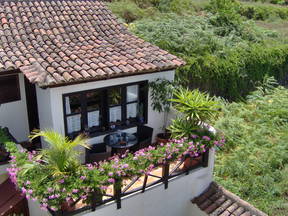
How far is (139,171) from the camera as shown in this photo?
7609 mm

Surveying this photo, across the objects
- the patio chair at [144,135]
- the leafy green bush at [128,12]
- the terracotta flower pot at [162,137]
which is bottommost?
the terracotta flower pot at [162,137]

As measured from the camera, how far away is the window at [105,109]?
964cm

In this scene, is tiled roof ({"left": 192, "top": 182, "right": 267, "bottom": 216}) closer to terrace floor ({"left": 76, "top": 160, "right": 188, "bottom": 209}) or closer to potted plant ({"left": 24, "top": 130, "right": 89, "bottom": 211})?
terrace floor ({"left": 76, "top": 160, "right": 188, "bottom": 209})

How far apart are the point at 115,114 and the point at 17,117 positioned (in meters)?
3.04

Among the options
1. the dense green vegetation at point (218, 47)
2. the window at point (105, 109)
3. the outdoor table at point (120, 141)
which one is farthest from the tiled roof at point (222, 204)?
the dense green vegetation at point (218, 47)

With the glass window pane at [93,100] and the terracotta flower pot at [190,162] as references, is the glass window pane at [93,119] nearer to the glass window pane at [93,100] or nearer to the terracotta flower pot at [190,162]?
the glass window pane at [93,100]

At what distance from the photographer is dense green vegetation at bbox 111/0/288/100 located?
1703cm

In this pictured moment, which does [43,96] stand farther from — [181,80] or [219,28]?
[219,28]

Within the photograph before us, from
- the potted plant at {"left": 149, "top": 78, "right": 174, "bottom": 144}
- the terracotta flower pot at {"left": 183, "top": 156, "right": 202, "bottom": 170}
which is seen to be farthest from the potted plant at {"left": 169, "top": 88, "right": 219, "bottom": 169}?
the potted plant at {"left": 149, "top": 78, "right": 174, "bottom": 144}

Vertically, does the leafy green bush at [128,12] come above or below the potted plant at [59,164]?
above

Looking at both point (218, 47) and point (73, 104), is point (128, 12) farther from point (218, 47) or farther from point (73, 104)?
point (73, 104)

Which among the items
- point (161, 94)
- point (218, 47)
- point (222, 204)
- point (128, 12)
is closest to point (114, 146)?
point (161, 94)

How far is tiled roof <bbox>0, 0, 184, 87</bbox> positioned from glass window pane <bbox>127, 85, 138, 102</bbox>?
3.23ft

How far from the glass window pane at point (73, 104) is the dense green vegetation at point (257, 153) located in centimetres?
538
